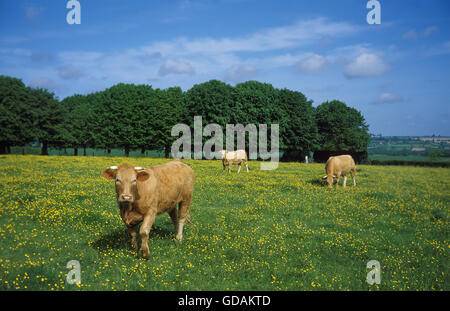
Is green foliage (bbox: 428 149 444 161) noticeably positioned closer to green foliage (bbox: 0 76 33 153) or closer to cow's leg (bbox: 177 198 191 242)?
cow's leg (bbox: 177 198 191 242)

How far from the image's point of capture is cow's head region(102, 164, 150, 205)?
7.13 m

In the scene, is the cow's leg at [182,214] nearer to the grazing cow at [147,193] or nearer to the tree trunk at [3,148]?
the grazing cow at [147,193]

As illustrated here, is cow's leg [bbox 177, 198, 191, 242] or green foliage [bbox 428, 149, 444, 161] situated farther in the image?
green foliage [bbox 428, 149, 444, 161]

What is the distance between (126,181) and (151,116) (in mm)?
56263

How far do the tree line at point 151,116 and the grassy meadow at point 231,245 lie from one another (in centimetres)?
4487

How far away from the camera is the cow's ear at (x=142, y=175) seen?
7.75 metres

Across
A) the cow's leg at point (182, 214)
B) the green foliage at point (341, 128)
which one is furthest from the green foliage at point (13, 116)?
the green foliage at point (341, 128)

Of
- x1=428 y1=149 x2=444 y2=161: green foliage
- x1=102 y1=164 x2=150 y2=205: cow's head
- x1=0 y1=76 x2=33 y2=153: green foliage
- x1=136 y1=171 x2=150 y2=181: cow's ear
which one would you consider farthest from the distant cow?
x1=0 y1=76 x2=33 y2=153: green foliage

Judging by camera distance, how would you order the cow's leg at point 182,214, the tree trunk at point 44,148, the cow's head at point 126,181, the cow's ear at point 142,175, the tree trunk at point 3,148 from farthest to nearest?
the tree trunk at point 44,148 < the tree trunk at point 3,148 < the cow's leg at point 182,214 < the cow's ear at point 142,175 < the cow's head at point 126,181

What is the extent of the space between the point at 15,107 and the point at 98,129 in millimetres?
16071

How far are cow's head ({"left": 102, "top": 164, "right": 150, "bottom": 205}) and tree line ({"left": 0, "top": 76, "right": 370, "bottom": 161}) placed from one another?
164ft

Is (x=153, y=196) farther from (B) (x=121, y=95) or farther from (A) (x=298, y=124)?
(B) (x=121, y=95)

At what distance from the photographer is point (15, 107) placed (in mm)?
58656
